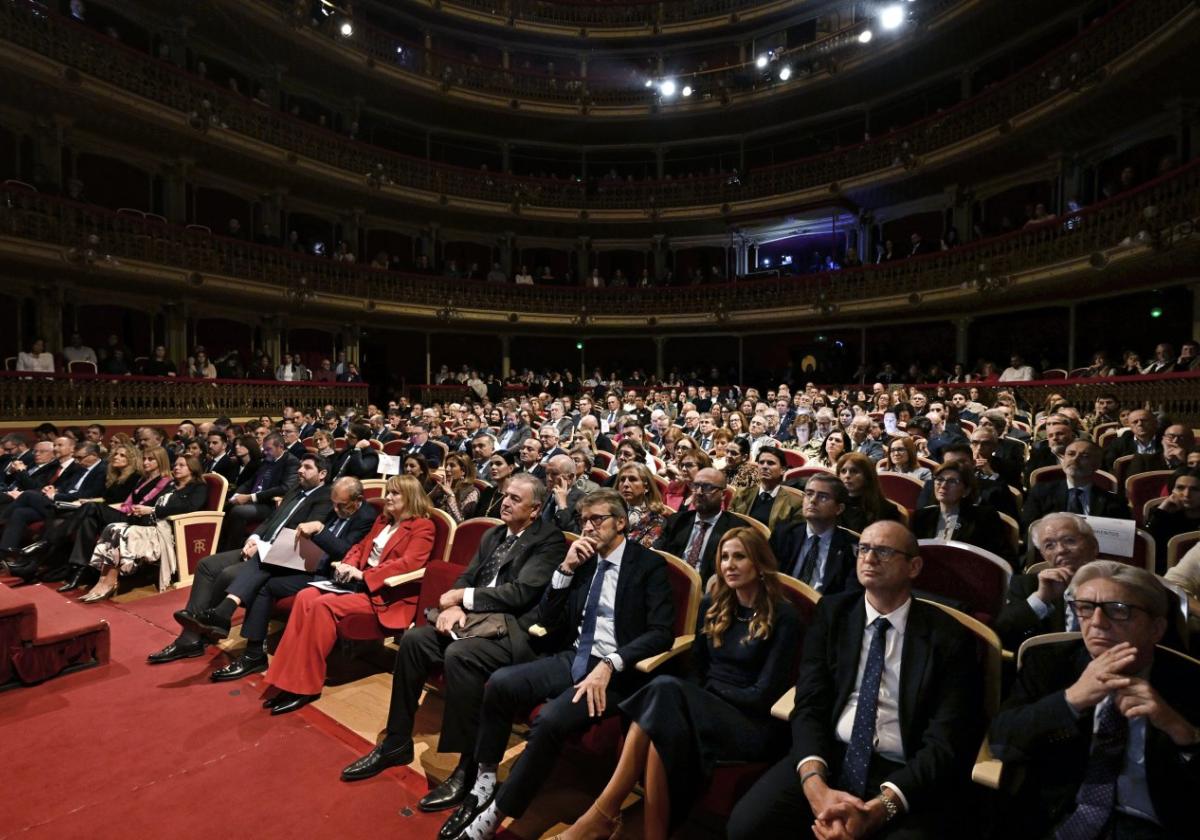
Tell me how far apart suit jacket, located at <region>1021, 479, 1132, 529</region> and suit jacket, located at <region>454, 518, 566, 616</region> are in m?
2.54

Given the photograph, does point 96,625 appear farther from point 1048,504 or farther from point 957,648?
point 1048,504

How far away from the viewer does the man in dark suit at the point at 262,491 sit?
5480mm

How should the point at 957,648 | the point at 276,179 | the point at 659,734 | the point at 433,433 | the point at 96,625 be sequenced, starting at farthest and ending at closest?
the point at 276,179 → the point at 433,433 → the point at 96,625 → the point at 659,734 → the point at 957,648

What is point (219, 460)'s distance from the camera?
21.2ft

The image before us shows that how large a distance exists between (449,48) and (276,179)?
7.20 metres

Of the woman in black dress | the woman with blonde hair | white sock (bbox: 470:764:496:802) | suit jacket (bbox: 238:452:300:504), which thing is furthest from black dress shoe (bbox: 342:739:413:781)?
suit jacket (bbox: 238:452:300:504)

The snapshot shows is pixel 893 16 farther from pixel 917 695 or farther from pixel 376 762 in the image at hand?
pixel 376 762

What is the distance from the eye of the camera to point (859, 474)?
3.52 meters

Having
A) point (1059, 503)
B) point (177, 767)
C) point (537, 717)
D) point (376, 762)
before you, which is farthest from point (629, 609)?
point (1059, 503)

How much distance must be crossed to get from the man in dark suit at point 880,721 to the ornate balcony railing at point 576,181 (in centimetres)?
1070

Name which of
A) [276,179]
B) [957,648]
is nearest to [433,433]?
[957,648]

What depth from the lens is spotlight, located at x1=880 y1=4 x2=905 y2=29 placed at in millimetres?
14250

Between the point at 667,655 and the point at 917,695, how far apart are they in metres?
0.89

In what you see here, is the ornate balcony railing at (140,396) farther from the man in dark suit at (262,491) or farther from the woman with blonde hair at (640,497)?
the woman with blonde hair at (640,497)
